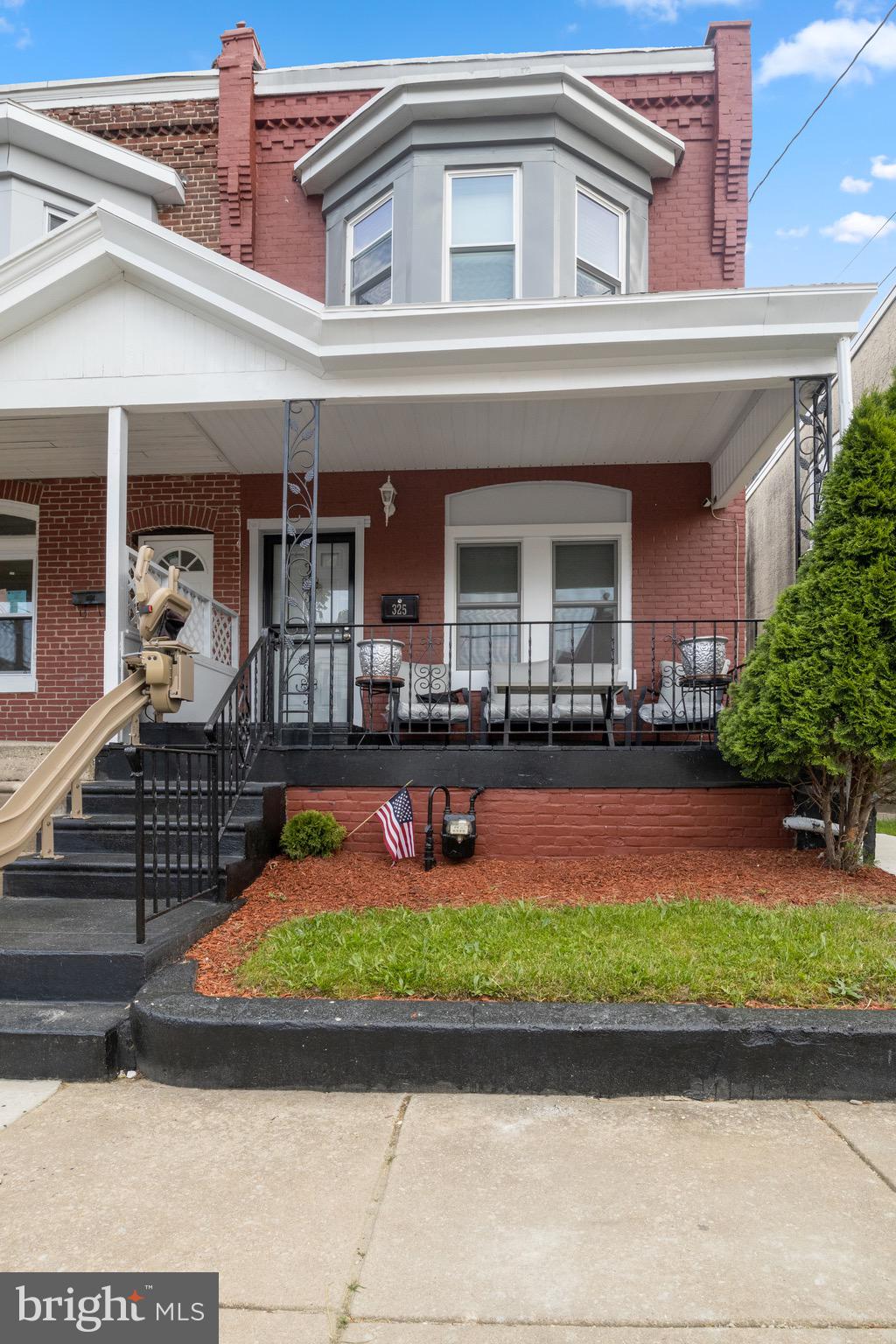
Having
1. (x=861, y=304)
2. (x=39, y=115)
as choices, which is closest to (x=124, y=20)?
(x=39, y=115)

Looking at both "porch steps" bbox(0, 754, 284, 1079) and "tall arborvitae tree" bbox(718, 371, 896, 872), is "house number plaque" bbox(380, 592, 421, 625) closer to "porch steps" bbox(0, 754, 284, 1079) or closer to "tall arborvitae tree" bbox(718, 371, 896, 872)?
"porch steps" bbox(0, 754, 284, 1079)

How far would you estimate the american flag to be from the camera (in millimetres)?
6133

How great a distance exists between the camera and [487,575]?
9398 mm

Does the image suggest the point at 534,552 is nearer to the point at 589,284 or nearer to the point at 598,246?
the point at 589,284

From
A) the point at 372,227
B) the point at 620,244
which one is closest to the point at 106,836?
the point at 372,227

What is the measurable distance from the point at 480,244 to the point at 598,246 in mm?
1251

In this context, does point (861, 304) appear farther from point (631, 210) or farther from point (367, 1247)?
point (367, 1247)

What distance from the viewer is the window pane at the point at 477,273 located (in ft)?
29.3

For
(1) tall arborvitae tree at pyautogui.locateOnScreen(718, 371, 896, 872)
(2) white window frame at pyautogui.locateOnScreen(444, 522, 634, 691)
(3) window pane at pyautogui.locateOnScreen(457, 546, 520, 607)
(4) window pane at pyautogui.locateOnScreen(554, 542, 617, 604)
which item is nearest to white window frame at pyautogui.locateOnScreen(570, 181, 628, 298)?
(2) white window frame at pyautogui.locateOnScreen(444, 522, 634, 691)

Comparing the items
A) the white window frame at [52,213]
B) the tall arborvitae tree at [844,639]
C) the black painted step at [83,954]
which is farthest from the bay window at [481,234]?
the black painted step at [83,954]

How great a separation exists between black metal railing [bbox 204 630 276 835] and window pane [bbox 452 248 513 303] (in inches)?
167

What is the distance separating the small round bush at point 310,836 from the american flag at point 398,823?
1.24 feet

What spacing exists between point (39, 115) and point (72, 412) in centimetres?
412

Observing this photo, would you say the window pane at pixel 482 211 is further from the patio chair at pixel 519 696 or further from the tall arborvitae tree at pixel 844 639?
the tall arborvitae tree at pixel 844 639
